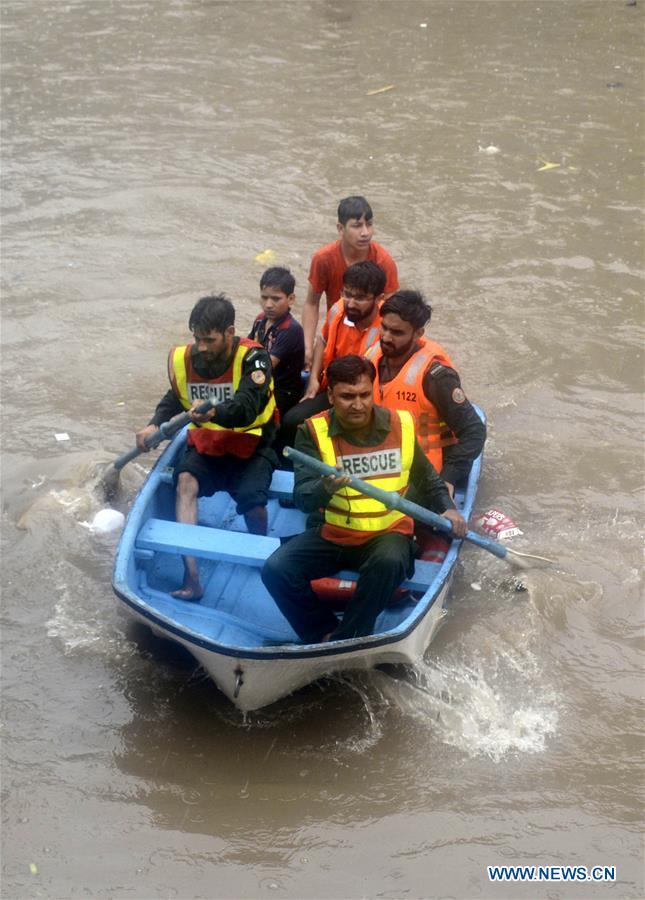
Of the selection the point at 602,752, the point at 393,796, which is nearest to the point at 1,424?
the point at 393,796

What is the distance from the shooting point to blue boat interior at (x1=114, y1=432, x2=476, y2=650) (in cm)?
472

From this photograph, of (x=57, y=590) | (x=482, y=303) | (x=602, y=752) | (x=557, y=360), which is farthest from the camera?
(x=482, y=303)

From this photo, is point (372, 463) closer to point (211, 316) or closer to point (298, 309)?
point (211, 316)

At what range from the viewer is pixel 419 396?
516 centimetres

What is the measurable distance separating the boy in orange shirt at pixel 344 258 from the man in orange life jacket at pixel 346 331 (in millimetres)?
271

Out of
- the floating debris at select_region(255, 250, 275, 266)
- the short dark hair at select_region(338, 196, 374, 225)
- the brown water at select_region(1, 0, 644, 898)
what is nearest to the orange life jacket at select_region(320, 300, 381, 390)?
the short dark hair at select_region(338, 196, 374, 225)

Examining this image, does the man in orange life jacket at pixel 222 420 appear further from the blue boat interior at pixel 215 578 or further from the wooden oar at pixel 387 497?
the wooden oar at pixel 387 497

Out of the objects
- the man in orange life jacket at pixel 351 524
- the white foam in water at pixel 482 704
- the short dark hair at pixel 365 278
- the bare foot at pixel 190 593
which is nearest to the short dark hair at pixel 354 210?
the short dark hair at pixel 365 278

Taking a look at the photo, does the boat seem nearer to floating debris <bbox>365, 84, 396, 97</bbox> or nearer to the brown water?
the brown water

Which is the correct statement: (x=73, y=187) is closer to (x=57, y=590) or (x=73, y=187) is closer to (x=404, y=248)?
(x=404, y=248)

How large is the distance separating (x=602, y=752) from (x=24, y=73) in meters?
12.0

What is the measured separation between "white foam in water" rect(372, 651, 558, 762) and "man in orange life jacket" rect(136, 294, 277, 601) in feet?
3.68

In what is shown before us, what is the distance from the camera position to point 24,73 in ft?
44.5

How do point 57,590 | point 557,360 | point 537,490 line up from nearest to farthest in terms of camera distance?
1. point 57,590
2. point 537,490
3. point 557,360
